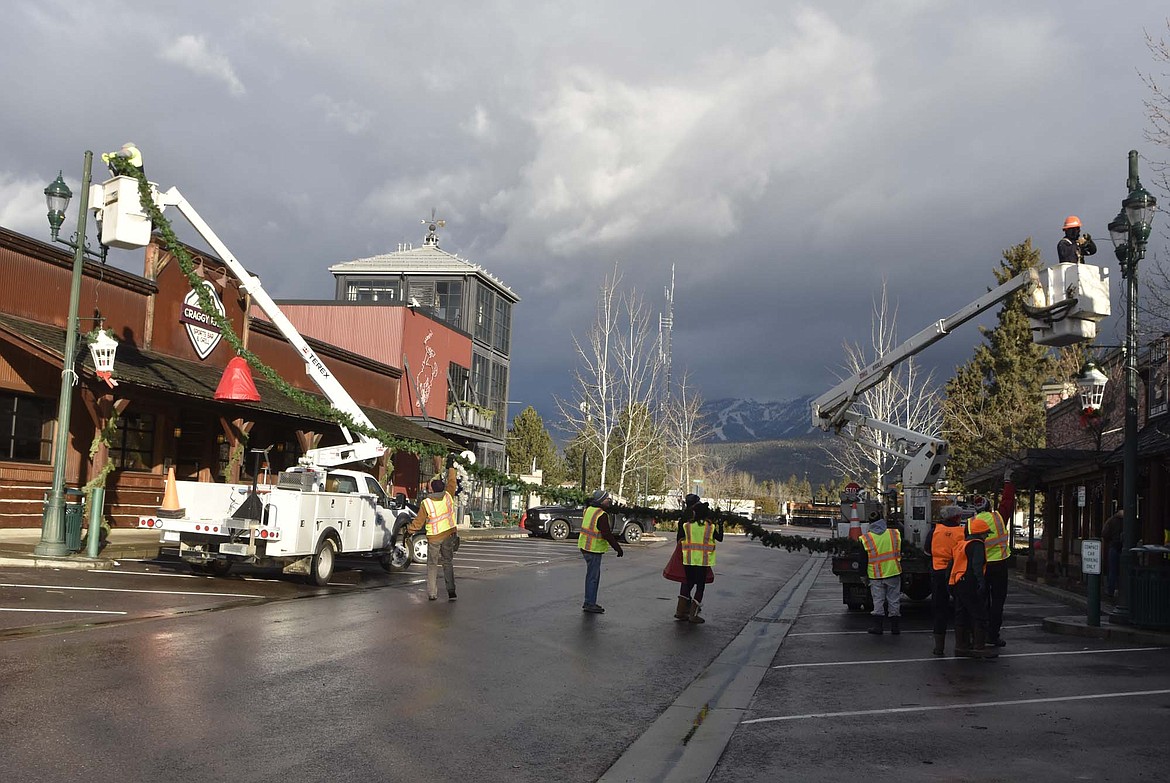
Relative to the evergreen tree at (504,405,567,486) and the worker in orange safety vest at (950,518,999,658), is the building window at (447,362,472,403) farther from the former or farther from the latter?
the worker in orange safety vest at (950,518,999,658)

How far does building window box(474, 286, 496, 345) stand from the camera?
179 feet

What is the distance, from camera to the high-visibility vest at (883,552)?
14320 millimetres

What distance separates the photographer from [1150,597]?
13953mm

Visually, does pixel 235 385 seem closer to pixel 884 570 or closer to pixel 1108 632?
pixel 884 570

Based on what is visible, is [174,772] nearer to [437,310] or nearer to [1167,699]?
[1167,699]

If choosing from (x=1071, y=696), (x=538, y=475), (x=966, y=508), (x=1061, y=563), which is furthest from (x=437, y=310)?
(x=1071, y=696)

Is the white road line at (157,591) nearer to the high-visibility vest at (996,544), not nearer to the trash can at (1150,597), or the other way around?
the high-visibility vest at (996,544)

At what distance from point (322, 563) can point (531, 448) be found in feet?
165

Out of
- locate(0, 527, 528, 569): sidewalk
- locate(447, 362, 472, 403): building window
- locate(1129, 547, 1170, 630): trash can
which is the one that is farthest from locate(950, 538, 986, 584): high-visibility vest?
locate(447, 362, 472, 403): building window

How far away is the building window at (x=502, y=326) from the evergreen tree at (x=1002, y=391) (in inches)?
950

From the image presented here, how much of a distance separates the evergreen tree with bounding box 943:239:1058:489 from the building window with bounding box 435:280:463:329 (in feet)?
81.8

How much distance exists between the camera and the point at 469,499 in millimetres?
48906

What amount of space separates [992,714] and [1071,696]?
142 centimetres

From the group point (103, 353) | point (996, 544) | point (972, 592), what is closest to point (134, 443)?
point (103, 353)
